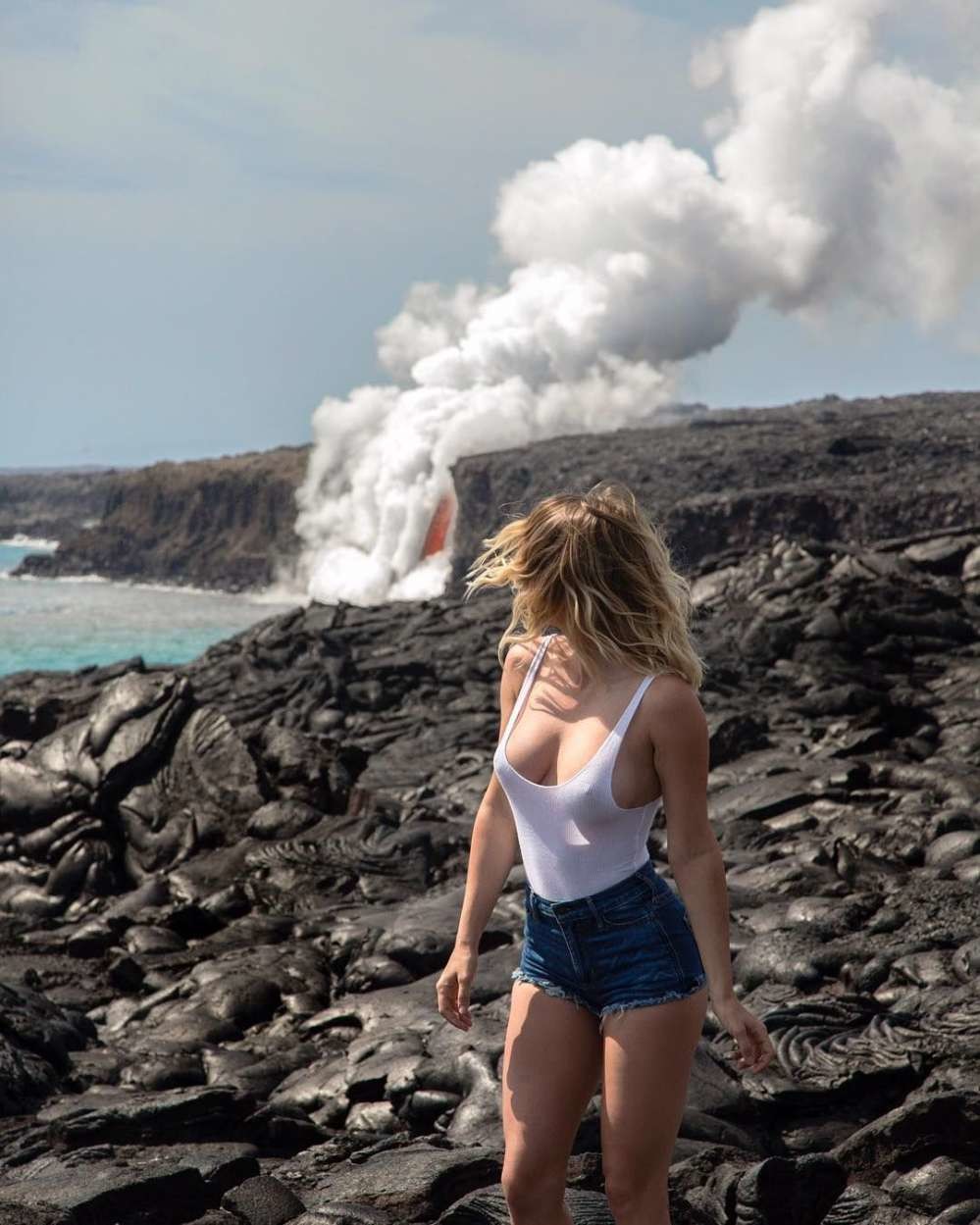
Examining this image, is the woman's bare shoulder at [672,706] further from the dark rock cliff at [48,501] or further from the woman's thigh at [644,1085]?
the dark rock cliff at [48,501]

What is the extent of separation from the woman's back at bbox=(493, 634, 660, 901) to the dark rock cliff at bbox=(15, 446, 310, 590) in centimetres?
9314

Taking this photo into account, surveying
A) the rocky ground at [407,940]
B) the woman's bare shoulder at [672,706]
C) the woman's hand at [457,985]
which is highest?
the woman's bare shoulder at [672,706]

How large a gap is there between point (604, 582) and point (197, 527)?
354 ft

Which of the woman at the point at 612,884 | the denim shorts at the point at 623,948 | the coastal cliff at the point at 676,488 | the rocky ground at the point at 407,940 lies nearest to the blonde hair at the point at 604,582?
the woman at the point at 612,884

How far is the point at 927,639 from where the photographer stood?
862 inches

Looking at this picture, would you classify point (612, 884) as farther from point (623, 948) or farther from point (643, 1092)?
point (643, 1092)

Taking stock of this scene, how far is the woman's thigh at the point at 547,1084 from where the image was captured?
3.63 metres

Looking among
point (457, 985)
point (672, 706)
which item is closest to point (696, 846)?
point (672, 706)

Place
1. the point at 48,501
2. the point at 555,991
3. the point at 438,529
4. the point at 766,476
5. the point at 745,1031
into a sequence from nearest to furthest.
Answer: the point at 745,1031
the point at 555,991
the point at 766,476
the point at 438,529
the point at 48,501

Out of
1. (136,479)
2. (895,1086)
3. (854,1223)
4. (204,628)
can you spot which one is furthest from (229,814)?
(136,479)

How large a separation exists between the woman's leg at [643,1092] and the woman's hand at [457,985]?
1.46ft

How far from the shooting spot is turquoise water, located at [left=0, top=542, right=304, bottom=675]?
57156mm

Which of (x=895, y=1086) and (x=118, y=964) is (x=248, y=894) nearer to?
(x=118, y=964)

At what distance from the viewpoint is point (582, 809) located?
3.60m
